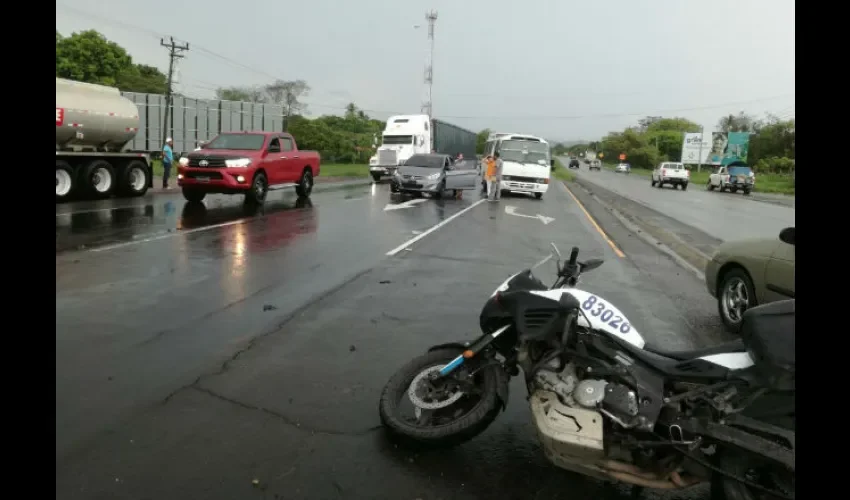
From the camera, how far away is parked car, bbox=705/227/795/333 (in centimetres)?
578

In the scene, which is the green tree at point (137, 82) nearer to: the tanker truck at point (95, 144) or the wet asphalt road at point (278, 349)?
the tanker truck at point (95, 144)

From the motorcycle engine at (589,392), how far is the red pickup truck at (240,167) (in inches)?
603

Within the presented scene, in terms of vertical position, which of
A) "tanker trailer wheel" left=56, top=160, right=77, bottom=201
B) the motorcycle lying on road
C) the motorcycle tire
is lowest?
the motorcycle tire

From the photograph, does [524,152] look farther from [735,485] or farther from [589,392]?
[735,485]

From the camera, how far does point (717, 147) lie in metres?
82.4

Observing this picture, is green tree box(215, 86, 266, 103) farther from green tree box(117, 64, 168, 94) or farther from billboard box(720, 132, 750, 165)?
billboard box(720, 132, 750, 165)

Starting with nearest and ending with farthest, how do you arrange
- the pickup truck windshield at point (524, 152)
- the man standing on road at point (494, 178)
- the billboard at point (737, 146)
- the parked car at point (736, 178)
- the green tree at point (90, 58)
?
1. the man standing on road at point (494, 178)
2. the pickup truck windshield at point (524, 152)
3. the parked car at point (736, 178)
4. the green tree at point (90, 58)
5. the billboard at point (737, 146)

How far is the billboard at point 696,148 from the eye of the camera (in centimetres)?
8444

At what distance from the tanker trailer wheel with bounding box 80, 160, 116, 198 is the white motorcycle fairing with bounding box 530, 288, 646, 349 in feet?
59.3

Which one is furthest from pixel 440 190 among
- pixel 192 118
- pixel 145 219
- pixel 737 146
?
pixel 737 146

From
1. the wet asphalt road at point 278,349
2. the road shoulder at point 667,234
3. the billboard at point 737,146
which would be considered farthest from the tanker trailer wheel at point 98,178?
the billboard at point 737,146

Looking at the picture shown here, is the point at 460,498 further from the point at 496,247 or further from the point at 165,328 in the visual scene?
the point at 496,247

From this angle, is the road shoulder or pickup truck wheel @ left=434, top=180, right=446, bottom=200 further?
pickup truck wheel @ left=434, top=180, right=446, bottom=200

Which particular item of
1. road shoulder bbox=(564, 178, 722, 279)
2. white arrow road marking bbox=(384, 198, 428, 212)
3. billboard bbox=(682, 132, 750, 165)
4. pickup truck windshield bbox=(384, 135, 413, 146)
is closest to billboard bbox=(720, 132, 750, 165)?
billboard bbox=(682, 132, 750, 165)
